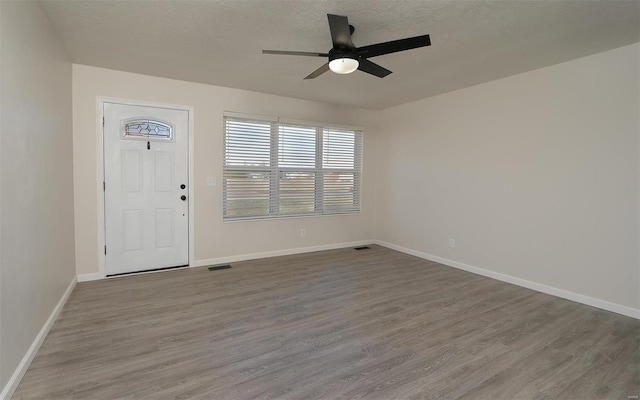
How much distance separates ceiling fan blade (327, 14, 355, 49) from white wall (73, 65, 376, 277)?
2647mm

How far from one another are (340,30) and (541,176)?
301 cm

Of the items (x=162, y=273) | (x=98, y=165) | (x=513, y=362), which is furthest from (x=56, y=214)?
Result: (x=513, y=362)

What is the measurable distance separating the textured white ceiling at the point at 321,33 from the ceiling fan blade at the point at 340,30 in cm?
23

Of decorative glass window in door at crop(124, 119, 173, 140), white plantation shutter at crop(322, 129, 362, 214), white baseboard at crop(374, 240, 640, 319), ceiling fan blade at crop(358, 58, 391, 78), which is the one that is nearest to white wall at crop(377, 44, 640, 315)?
white baseboard at crop(374, 240, 640, 319)

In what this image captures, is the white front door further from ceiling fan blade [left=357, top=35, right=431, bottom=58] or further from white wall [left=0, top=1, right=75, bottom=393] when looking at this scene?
ceiling fan blade [left=357, top=35, right=431, bottom=58]

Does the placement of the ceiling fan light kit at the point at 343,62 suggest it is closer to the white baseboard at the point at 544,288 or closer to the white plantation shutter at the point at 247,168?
the white plantation shutter at the point at 247,168

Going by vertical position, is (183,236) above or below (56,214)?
below

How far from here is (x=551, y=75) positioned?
353 centimetres

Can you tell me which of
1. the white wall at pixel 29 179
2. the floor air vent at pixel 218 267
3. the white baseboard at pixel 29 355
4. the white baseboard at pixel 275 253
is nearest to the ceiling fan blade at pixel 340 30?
the white wall at pixel 29 179

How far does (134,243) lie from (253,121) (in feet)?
7.87

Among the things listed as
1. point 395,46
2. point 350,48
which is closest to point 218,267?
point 350,48

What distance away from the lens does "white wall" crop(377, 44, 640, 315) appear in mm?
3082

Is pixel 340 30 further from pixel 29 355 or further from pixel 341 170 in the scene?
pixel 341 170

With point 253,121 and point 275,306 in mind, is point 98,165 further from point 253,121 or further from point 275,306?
point 275,306
